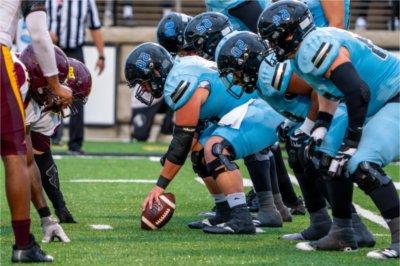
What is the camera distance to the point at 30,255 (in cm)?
550

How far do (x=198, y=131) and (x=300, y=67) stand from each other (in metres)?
1.52

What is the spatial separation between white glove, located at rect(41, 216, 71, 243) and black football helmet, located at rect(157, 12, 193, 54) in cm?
178

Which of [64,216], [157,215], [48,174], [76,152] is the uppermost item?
[48,174]

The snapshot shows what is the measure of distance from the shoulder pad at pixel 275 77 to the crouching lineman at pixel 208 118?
0.55 m

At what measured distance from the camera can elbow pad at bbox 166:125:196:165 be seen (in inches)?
264

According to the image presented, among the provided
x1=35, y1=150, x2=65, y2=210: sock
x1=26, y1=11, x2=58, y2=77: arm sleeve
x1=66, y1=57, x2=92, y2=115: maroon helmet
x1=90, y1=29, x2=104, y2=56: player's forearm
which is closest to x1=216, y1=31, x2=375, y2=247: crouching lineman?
x1=66, y1=57, x2=92, y2=115: maroon helmet

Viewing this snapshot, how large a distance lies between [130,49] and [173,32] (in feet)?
24.5

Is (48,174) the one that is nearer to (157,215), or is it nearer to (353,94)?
(157,215)

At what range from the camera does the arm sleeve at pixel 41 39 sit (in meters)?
5.67

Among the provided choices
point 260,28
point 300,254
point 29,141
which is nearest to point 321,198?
point 300,254

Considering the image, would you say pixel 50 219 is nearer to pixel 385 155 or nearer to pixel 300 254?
pixel 300 254

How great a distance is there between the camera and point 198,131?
719 cm

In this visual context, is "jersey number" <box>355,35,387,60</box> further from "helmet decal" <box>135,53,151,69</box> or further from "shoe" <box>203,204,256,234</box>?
"helmet decal" <box>135,53,151,69</box>

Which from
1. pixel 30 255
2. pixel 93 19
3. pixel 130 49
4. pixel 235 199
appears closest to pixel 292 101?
pixel 235 199
